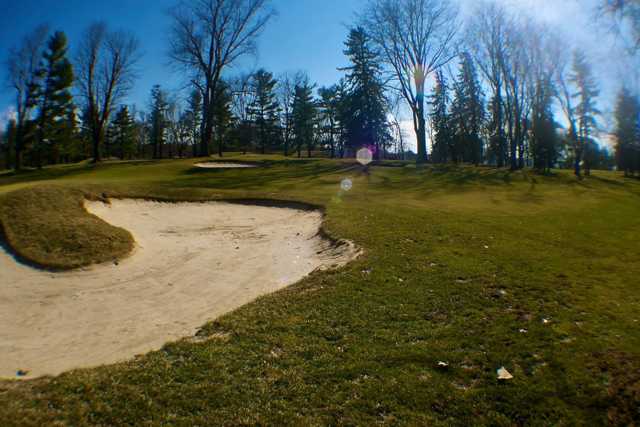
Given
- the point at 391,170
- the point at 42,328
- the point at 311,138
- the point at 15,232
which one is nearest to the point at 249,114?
the point at 311,138

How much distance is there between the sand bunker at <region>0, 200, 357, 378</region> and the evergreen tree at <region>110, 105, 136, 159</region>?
212 feet

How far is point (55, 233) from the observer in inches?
370

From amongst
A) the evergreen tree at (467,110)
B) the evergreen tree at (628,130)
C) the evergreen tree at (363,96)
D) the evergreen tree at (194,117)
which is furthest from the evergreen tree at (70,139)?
the evergreen tree at (628,130)

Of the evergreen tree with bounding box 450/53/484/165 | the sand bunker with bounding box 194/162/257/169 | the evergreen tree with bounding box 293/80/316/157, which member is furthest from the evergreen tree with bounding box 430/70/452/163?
the sand bunker with bounding box 194/162/257/169

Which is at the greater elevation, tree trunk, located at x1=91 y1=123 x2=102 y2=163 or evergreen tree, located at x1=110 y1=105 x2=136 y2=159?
evergreen tree, located at x1=110 y1=105 x2=136 y2=159

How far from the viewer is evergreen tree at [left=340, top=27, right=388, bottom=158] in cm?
4459

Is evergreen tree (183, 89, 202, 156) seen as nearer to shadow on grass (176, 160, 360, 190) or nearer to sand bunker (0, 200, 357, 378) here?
shadow on grass (176, 160, 360, 190)

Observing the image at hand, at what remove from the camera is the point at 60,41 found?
35.5m

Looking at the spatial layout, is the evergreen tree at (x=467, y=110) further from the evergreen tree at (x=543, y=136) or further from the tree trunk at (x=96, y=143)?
the tree trunk at (x=96, y=143)

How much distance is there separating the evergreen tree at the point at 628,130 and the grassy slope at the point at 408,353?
59.7 m

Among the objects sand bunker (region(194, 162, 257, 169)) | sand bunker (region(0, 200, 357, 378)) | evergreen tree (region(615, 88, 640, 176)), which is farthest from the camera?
evergreen tree (region(615, 88, 640, 176))

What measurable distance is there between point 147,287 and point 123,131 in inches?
2825

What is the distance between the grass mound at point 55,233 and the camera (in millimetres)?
8547

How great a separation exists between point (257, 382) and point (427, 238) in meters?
7.12
